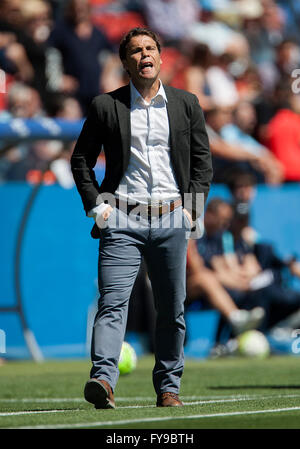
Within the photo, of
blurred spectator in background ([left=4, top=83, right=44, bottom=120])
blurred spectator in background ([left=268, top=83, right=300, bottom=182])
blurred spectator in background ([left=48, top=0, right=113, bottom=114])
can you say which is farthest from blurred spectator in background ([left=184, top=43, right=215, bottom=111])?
blurred spectator in background ([left=4, top=83, right=44, bottom=120])

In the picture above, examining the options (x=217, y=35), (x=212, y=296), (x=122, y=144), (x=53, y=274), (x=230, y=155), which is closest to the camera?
(x=122, y=144)

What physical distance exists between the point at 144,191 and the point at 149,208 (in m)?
0.11

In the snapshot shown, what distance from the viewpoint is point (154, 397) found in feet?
24.2

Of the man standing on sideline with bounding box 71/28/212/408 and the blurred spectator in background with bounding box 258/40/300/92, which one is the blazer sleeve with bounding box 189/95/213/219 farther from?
the blurred spectator in background with bounding box 258/40/300/92

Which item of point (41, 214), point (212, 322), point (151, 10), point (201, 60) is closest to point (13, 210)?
point (41, 214)

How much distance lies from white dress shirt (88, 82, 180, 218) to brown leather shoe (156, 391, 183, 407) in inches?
47.1

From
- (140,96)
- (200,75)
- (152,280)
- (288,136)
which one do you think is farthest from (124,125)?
(288,136)

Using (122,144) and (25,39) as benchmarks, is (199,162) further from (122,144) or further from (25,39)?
(25,39)

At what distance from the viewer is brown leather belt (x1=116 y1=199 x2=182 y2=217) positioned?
613 centimetres

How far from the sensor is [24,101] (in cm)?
1255

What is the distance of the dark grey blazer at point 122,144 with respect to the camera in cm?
611

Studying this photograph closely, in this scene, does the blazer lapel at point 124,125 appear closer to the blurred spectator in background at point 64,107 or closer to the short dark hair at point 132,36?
the short dark hair at point 132,36

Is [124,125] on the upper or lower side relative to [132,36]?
lower

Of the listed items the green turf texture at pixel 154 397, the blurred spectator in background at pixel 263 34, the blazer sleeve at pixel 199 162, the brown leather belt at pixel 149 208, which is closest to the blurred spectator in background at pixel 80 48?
the green turf texture at pixel 154 397
